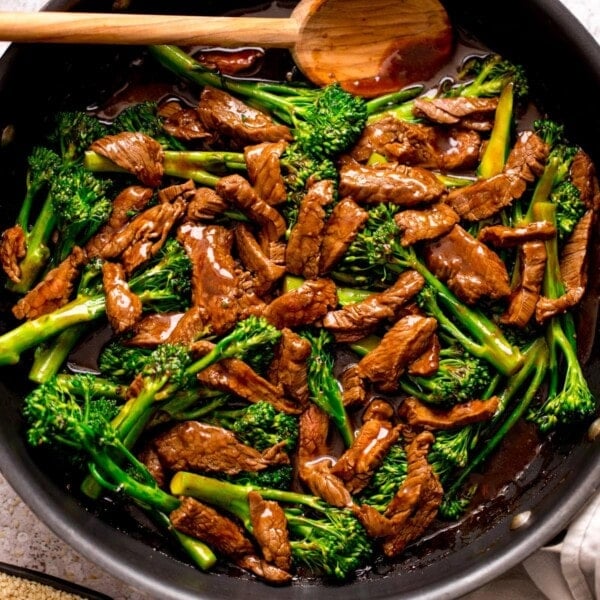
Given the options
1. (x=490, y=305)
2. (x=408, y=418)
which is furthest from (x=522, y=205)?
(x=408, y=418)

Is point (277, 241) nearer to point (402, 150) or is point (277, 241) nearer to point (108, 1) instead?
point (402, 150)

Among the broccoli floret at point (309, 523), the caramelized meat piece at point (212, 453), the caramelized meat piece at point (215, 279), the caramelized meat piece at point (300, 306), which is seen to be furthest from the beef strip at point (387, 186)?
the broccoli floret at point (309, 523)

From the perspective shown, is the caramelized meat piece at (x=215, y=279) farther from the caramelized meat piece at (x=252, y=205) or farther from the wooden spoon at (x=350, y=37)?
the wooden spoon at (x=350, y=37)

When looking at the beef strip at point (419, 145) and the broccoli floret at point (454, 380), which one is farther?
the beef strip at point (419, 145)

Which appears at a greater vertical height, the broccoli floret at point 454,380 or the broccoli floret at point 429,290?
the broccoli floret at point 429,290

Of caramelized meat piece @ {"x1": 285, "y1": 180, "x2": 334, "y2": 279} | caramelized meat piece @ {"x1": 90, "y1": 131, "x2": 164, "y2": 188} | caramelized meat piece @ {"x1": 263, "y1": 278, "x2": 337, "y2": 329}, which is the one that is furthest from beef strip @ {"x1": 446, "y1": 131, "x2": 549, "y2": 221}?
caramelized meat piece @ {"x1": 90, "y1": 131, "x2": 164, "y2": 188}

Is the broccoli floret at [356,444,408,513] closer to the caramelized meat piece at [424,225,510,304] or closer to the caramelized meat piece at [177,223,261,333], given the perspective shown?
the caramelized meat piece at [424,225,510,304]
